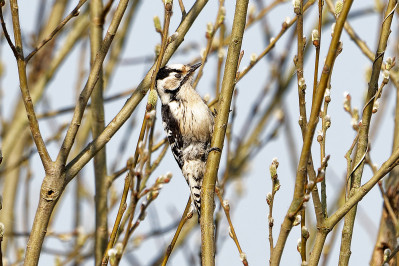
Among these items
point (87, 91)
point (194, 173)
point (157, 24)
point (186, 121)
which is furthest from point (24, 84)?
point (194, 173)

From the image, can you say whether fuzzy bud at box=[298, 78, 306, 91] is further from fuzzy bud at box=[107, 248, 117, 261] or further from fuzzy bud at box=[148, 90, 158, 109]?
fuzzy bud at box=[107, 248, 117, 261]

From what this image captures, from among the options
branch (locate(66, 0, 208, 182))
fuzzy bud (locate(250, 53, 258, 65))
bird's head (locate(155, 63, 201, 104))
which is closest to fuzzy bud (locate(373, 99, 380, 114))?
branch (locate(66, 0, 208, 182))

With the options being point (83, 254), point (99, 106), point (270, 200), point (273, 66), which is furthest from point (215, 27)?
point (83, 254)

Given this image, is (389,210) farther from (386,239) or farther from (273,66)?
(273,66)

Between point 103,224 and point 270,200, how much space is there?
62.7 inches

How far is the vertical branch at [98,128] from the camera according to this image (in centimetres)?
398

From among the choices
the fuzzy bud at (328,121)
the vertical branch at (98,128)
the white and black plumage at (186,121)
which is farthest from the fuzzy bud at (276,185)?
the white and black plumage at (186,121)

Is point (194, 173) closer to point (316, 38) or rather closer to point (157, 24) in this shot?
point (157, 24)

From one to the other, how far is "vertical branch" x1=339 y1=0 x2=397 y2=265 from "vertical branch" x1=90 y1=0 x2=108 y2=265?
1.66 m

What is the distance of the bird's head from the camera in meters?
5.01

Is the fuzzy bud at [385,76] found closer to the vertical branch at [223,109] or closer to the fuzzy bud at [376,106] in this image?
the fuzzy bud at [376,106]

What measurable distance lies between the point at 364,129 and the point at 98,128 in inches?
71.1

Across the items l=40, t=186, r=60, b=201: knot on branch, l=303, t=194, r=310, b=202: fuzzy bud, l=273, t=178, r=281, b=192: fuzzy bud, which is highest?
l=40, t=186, r=60, b=201: knot on branch

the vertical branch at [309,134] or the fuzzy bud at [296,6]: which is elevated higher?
the fuzzy bud at [296,6]
